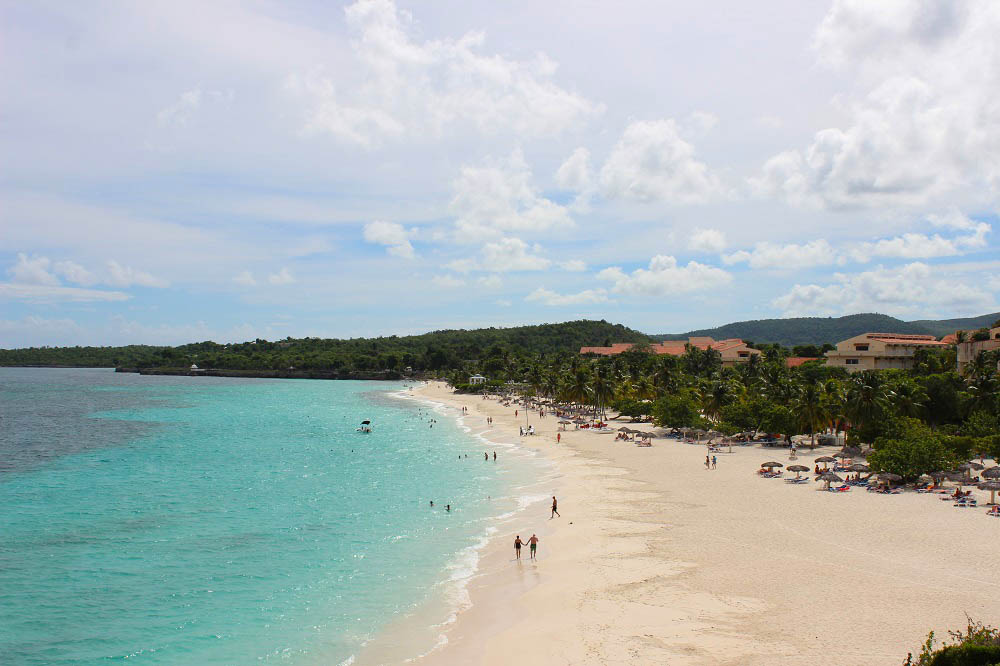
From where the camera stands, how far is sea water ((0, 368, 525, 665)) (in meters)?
19.0

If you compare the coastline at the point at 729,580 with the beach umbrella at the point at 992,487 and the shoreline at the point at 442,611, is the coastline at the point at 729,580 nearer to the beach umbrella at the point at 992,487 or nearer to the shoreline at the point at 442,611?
the shoreline at the point at 442,611

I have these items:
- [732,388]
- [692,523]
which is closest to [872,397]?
[732,388]

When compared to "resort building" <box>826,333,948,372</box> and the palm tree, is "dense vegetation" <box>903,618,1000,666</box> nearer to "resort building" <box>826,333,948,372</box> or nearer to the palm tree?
the palm tree

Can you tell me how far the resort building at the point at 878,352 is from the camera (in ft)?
275

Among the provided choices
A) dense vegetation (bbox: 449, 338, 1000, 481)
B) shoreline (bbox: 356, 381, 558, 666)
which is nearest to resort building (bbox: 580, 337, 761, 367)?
dense vegetation (bbox: 449, 338, 1000, 481)

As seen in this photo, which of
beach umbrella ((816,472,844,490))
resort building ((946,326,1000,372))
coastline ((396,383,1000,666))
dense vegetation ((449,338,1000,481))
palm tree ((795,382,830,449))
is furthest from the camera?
resort building ((946,326,1000,372))

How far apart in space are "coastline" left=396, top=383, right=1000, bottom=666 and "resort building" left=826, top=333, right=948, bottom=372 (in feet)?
198

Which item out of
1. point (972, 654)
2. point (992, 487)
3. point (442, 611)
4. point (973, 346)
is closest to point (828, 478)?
point (992, 487)

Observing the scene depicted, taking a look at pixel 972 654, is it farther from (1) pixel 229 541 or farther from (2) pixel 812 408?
(2) pixel 812 408

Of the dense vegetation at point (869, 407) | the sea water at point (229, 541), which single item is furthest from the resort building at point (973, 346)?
the sea water at point (229, 541)

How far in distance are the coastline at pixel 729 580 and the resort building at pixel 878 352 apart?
6050 cm

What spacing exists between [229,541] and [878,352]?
3312 inches

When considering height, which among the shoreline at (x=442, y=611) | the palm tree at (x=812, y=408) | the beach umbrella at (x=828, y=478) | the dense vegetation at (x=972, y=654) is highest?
the palm tree at (x=812, y=408)

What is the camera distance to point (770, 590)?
19344 mm
